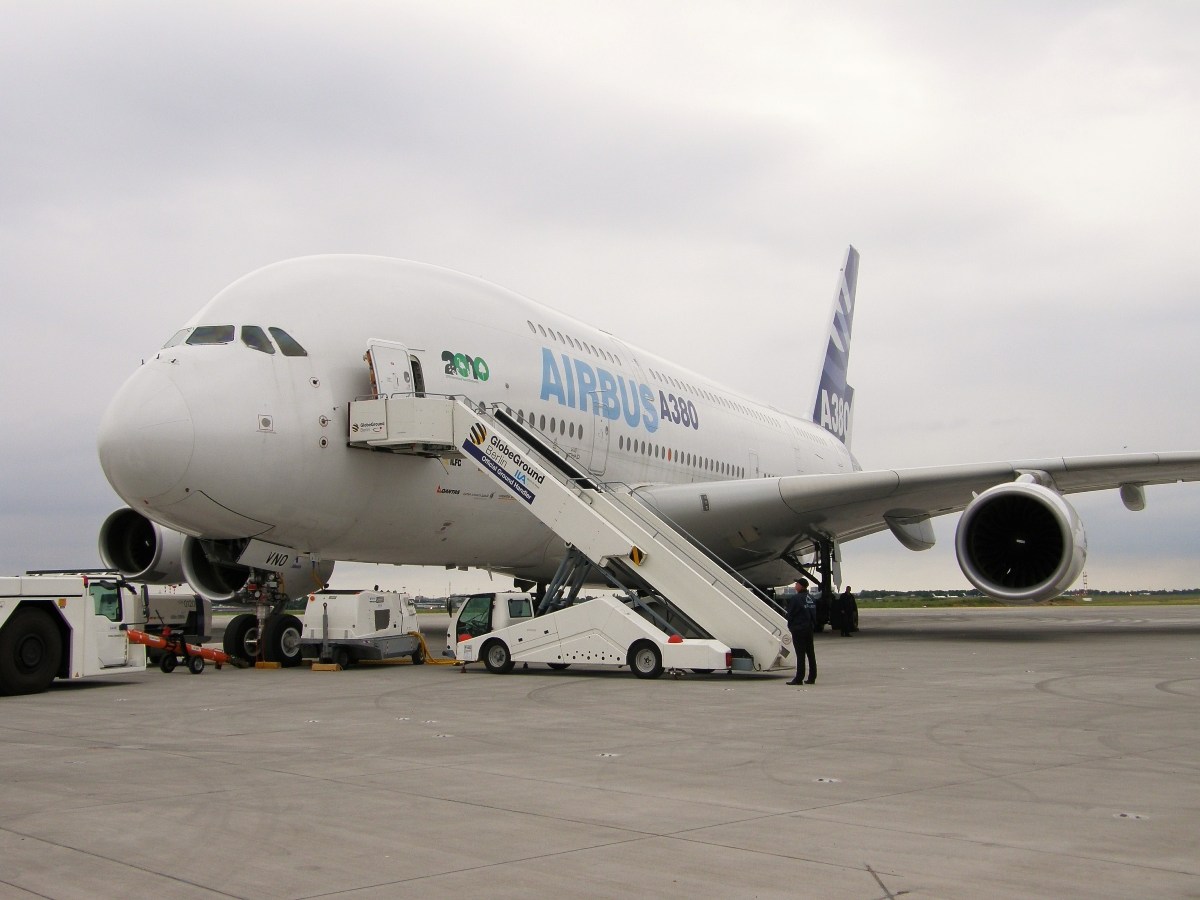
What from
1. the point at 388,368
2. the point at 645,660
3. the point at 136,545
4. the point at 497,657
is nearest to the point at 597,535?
the point at 645,660

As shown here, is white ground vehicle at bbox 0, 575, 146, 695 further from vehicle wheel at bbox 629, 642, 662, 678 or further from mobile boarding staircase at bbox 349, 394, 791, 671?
vehicle wheel at bbox 629, 642, 662, 678

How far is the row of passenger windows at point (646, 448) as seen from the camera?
14.6 metres

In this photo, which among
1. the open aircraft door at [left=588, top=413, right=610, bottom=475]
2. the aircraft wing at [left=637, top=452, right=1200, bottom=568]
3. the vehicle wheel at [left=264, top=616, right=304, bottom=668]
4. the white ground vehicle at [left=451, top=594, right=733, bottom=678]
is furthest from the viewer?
the aircraft wing at [left=637, top=452, right=1200, bottom=568]

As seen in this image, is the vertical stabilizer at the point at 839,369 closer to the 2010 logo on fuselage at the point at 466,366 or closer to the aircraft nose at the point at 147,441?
the 2010 logo on fuselage at the point at 466,366

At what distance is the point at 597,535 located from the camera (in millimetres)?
11836

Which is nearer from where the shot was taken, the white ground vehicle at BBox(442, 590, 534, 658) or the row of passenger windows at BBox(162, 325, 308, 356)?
the row of passenger windows at BBox(162, 325, 308, 356)

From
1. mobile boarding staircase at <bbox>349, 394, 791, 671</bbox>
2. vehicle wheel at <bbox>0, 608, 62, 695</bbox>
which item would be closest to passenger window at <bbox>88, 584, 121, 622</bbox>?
vehicle wheel at <bbox>0, 608, 62, 695</bbox>

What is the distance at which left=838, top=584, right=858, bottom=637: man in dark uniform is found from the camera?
66.8 ft

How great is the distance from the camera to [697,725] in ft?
25.5

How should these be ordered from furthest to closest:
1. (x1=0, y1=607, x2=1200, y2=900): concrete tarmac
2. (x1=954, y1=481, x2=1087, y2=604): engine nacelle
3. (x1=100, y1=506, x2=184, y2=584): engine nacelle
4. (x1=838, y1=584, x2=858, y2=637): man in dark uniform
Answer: (x1=838, y1=584, x2=858, y2=637): man in dark uniform < (x1=100, y1=506, x2=184, y2=584): engine nacelle < (x1=954, y1=481, x2=1087, y2=604): engine nacelle < (x1=0, y1=607, x2=1200, y2=900): concrete tarmac

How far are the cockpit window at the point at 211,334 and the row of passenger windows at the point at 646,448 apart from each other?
127 inches

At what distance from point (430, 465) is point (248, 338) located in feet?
7.99

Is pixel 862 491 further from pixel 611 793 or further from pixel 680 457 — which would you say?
pixel 611 793

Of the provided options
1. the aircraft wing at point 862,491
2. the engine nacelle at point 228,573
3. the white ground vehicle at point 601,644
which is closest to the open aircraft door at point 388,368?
the engine nacelle at point 228,573
